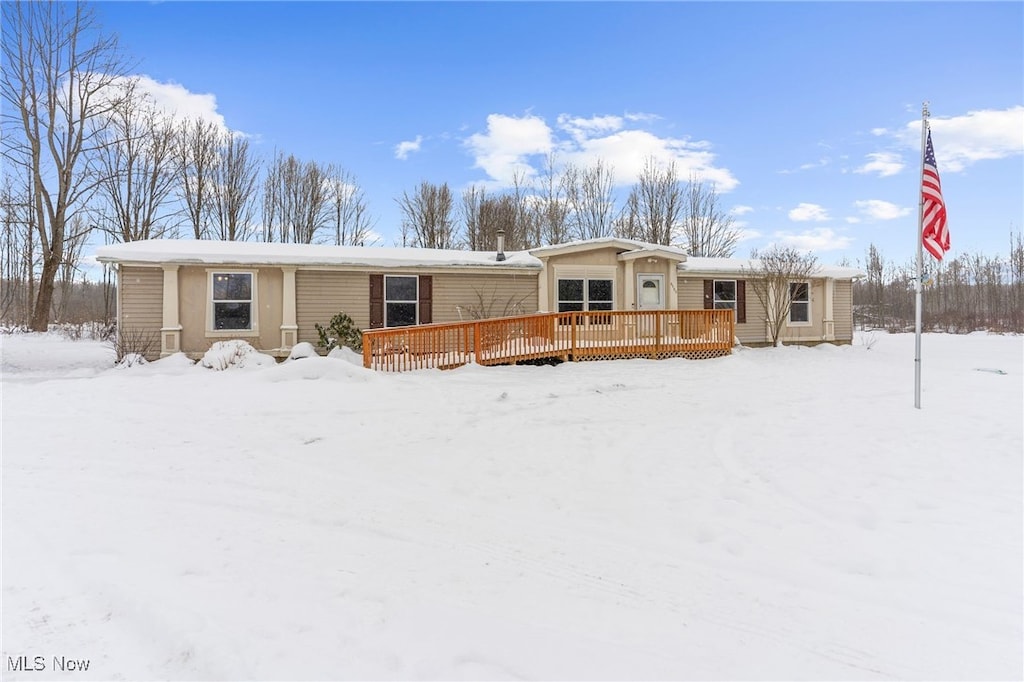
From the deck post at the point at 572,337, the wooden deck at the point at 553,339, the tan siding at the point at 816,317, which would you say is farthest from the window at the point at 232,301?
the tan siding at the point at 816,317

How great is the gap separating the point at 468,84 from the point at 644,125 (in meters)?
10.1

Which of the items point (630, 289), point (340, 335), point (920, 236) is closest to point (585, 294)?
point (630, 289)

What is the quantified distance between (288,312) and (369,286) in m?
2.08

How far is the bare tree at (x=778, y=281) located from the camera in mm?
14586

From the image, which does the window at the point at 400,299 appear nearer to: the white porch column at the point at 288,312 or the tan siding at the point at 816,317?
the white porch column at the point at 288,312

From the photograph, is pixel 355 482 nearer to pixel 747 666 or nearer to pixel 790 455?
pixel 747 666

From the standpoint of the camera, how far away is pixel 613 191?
89.1ft

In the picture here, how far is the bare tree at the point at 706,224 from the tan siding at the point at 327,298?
68.0ft

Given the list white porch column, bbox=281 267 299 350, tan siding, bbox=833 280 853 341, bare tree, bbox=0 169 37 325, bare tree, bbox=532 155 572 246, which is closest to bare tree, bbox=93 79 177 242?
bare tree, bbox=0 169 37 325

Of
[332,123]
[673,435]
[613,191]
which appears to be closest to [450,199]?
[332,123]

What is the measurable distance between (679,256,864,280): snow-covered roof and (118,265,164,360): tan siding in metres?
13.7

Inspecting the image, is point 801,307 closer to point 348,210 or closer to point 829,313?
point 829,313

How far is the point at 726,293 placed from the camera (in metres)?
15.1

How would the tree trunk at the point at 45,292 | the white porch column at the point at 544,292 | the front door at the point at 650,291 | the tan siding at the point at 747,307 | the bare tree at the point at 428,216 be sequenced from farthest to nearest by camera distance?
the bare tree at the point at 428,216
the tree trunk at the point at 45,292
the tan siding at the point at 747,307
the front door at the point at 650,291
the white porch column at the point at 544,292
